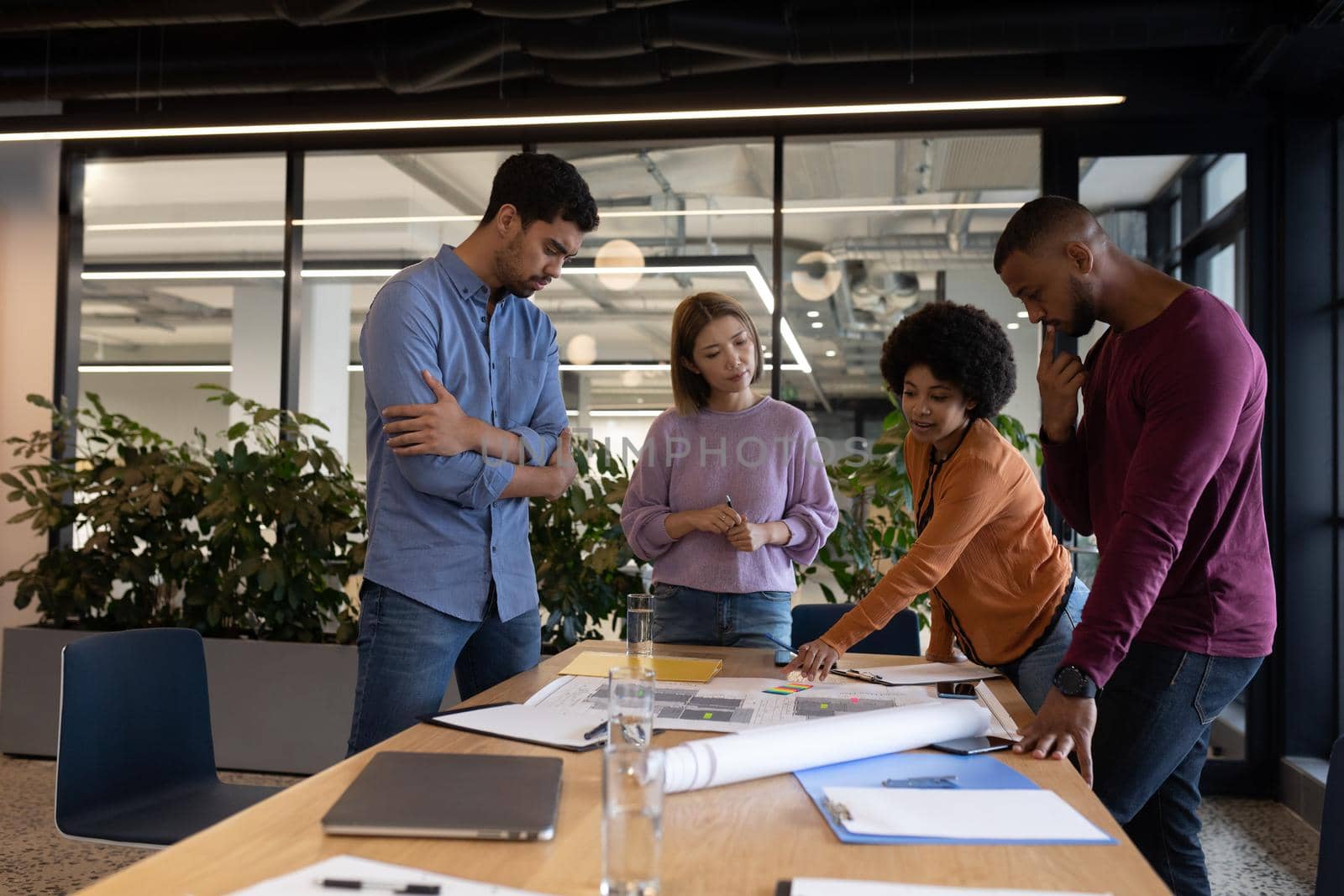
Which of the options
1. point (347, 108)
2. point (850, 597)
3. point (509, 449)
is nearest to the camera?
point (509, 449)

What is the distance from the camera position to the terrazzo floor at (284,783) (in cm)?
330

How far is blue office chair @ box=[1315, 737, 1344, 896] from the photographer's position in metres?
1.39

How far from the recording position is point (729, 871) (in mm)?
1062

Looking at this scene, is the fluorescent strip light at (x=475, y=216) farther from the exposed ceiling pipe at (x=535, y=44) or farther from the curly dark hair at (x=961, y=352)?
the curly dark hair at (x=961, y=352)

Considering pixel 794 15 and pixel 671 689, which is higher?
pixel 794 15

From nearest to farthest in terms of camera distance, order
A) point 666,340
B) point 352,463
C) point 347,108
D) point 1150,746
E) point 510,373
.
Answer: point 1150,746, point 510,373, point 347,108, point 666,340, point 352,463

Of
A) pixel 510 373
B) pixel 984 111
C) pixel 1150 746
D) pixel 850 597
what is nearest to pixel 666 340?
pixel 850 597

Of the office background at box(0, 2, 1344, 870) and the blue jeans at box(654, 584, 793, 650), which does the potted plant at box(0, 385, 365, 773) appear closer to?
the office background at box(0, 2, 1344, 870)

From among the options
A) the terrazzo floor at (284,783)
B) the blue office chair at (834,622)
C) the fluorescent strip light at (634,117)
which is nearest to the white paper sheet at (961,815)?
the blue office chair at (834,622)

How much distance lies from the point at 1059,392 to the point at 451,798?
4.20ft

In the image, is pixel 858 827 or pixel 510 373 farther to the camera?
pixel 510 373

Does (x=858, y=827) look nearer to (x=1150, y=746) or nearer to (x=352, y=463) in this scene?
(x=1150, y=746)

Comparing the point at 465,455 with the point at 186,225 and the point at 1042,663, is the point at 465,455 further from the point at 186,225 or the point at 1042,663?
the point at 186,225

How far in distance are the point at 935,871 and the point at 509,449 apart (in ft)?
4.20
